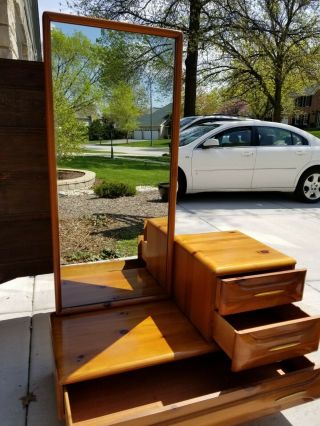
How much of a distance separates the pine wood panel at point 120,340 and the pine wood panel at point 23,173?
0.65 m

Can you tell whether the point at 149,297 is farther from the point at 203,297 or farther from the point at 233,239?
the point at 233,239

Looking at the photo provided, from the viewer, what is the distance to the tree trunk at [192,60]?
11414 mm

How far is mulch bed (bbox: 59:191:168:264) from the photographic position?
2471 millimetres

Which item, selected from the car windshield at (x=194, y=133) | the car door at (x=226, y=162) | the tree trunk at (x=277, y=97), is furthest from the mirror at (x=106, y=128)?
the tree trunk at (x=277, y=97)

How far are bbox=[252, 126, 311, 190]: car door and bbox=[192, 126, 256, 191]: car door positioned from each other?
0.62 ft

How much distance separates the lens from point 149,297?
233 cm

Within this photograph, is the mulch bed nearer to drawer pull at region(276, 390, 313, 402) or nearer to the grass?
the grass

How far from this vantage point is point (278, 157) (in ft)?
23.4

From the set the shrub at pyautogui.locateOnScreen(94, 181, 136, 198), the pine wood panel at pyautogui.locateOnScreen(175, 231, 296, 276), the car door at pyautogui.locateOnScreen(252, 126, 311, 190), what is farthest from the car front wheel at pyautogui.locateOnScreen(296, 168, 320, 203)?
the pine wood panel at pyautogui.locateOnScreen(175, 231, 296, 276)

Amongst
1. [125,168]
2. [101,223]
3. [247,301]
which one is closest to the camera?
[247,301]

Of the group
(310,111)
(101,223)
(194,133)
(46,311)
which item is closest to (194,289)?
(46,311)

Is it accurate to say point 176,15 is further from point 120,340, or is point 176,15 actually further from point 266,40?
point 120,340

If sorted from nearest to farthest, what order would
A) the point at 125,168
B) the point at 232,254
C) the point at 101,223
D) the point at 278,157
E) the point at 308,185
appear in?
the point at 232,254
the point at 125,168
the point at 101,223
the point at 278,157
the point at 308,185

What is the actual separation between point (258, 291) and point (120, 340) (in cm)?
77
